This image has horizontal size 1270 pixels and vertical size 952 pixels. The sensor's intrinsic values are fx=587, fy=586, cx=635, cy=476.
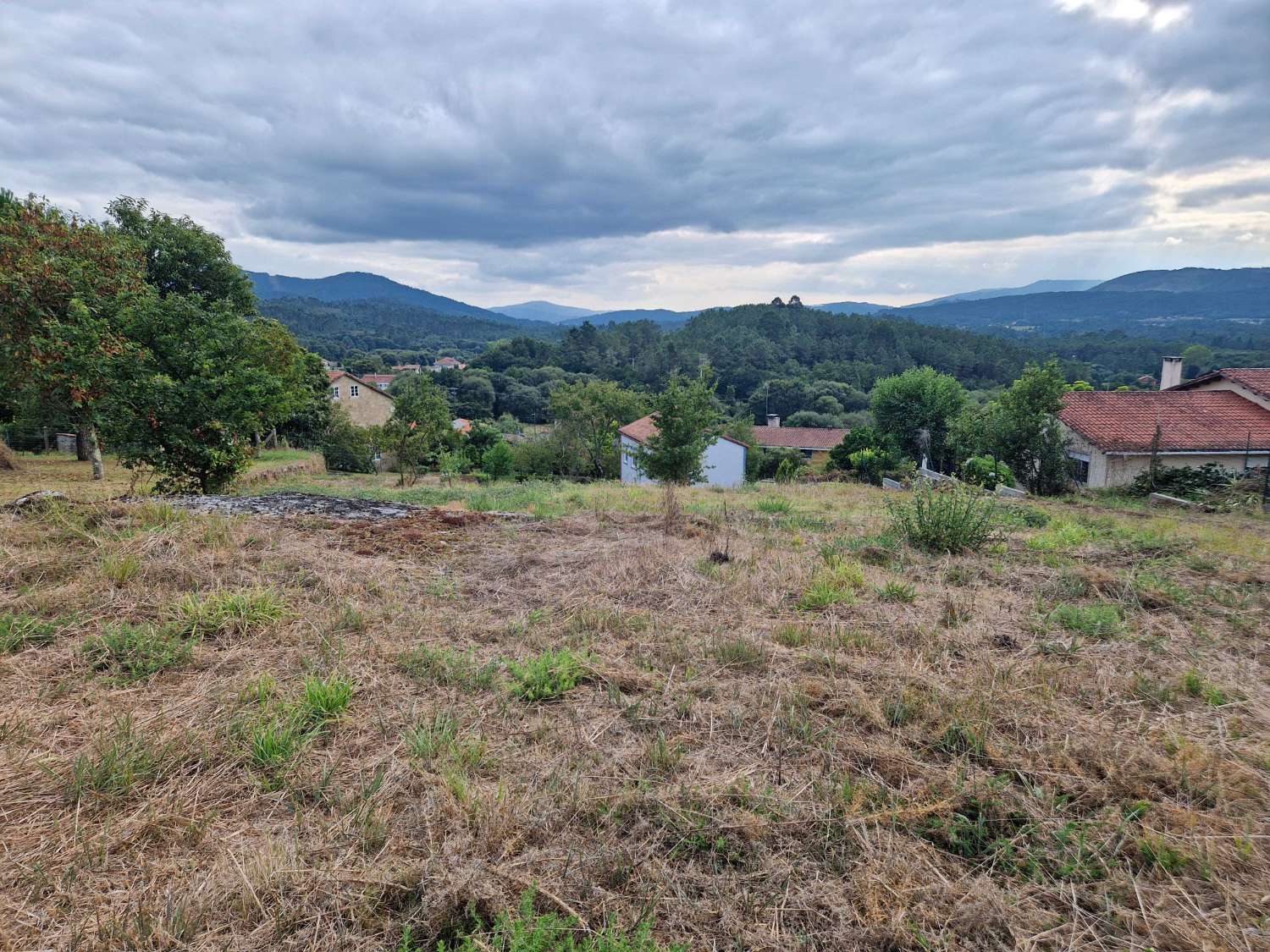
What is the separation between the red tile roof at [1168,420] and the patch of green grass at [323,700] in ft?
70.6

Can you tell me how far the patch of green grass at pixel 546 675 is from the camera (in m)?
3.45

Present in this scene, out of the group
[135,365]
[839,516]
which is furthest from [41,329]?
[839,516]

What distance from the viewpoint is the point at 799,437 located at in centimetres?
5528

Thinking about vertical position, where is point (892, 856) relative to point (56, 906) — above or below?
below

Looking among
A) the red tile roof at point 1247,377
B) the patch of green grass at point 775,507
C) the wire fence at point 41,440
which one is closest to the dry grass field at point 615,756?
the patch of green grass at point 775,507

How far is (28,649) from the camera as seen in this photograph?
366 centimetres

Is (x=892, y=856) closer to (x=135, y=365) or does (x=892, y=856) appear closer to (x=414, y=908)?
(x=414, y=908)

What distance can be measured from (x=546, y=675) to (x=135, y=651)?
2.59 m

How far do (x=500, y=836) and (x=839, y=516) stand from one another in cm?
792

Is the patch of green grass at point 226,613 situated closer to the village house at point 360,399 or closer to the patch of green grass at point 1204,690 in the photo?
the patch of green grass at point 1204,690

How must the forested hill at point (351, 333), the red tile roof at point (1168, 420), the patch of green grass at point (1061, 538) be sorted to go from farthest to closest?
1. the forested hill at point (351, 333)
2. the red tile roof at point (1168, 420)
3. the patch of green grass at point (1061, 538)

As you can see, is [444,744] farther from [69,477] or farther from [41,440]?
[41,440]

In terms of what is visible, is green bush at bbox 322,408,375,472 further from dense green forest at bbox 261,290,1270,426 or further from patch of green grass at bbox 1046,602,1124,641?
dense green forest at bbox 261,290,1270,426

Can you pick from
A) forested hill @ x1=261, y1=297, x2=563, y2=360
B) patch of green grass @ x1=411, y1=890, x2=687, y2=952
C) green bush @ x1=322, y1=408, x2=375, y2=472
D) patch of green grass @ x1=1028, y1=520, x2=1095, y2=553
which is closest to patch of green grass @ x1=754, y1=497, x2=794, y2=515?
patch of green grass @ x1=1028, y1=520, x2=1095, y2=553
